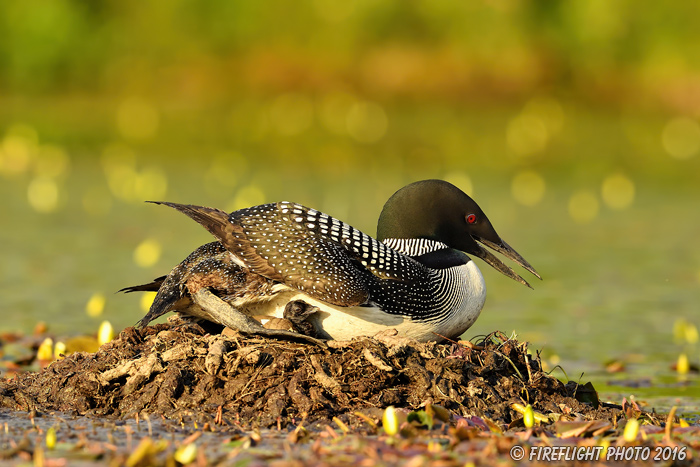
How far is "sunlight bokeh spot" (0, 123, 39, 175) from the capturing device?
1515 centimetres

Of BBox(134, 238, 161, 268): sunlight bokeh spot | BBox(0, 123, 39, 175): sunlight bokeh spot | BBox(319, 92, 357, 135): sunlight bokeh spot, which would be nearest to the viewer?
BBox(134, 238, 161, 268): sunlight bokeh spot

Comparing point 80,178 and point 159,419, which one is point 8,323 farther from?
point 80,178

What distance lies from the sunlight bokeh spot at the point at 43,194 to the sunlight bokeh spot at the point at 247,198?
78.9 inches

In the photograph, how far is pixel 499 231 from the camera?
1095 centimetres

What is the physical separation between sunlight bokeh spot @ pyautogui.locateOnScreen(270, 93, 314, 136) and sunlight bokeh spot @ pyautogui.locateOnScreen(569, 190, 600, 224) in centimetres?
685

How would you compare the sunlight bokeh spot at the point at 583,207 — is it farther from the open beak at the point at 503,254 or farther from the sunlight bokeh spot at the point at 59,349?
the sunlight bokeh spot at the point at 59,349

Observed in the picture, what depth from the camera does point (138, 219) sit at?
38.2 ft

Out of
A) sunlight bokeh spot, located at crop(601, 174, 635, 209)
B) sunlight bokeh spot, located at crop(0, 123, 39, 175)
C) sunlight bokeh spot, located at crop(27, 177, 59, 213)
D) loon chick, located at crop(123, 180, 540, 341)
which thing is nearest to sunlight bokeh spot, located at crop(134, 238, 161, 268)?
sunlight bokeh spot, located at crop(27, 177, 59, 213)

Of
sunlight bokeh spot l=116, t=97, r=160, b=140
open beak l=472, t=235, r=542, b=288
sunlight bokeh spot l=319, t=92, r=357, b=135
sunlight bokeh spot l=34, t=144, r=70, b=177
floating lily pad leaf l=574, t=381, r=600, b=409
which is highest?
sunlight bokeh spot l=319, t=92, r=357, b=135

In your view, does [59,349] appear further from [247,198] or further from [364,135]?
[364,135]

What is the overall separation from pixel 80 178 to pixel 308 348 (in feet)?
32.0

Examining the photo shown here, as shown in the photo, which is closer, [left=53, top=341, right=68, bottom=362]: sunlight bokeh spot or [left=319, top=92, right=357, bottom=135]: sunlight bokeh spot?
[left=53, top=341, right=68, bottom=362]: sunlight bokeh spot

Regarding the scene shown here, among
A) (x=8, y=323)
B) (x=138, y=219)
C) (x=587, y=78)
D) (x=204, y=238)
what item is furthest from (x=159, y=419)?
(x=587, y=78)

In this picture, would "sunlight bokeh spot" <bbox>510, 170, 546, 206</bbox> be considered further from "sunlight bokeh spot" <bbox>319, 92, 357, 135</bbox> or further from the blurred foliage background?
"sunlight bokeh spot" <bbox>319, 92, 357, 135</bbox>
